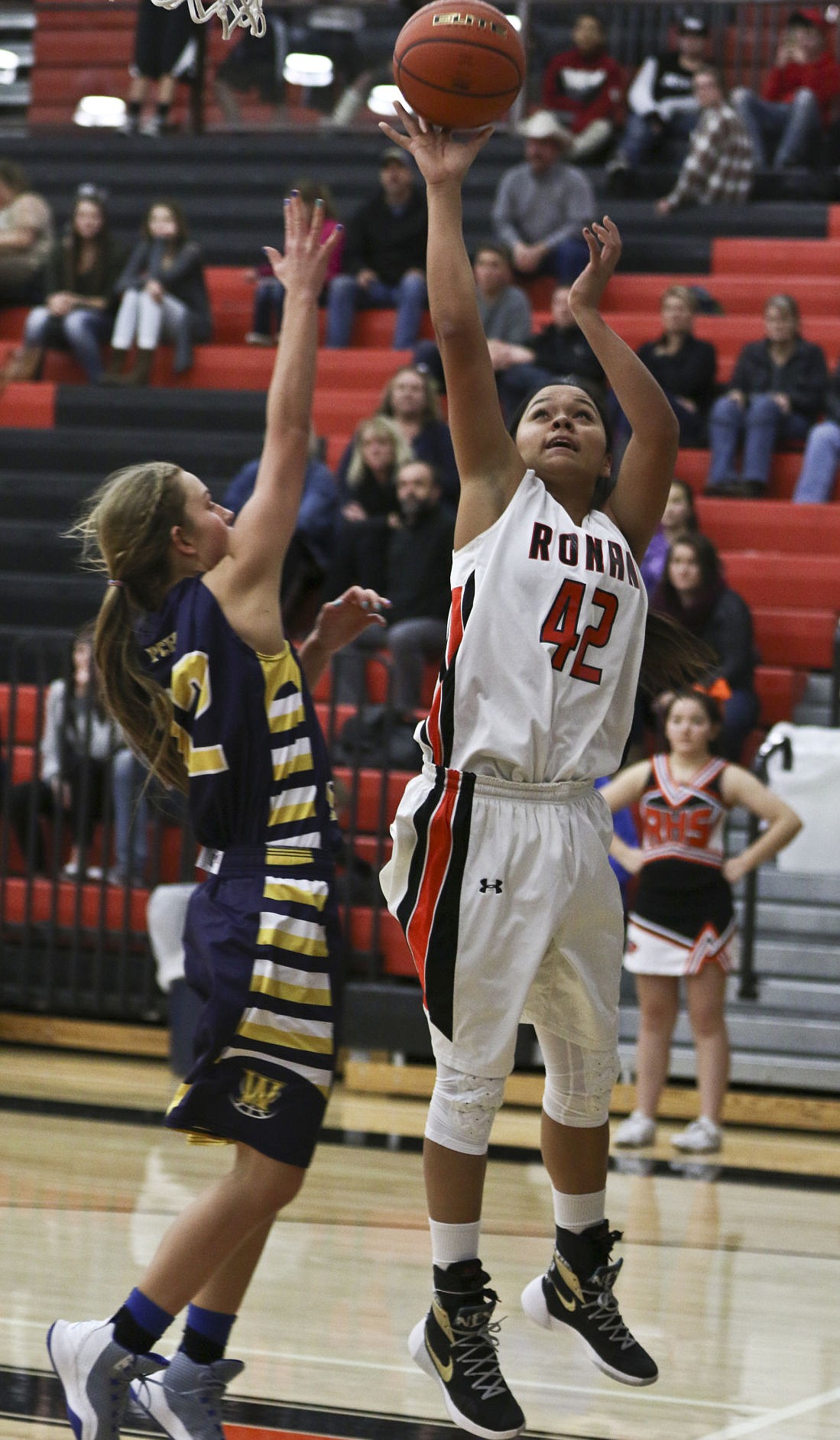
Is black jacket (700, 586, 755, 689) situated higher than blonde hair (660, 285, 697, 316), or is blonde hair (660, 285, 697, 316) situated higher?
blonde hair (660, 285, 697, 316)

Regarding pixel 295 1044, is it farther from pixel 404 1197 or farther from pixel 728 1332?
pixel 404 1197

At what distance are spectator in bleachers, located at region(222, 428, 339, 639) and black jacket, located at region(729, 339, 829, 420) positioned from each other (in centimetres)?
223

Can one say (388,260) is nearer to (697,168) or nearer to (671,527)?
(697,168)

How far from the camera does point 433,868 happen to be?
350 centimetres

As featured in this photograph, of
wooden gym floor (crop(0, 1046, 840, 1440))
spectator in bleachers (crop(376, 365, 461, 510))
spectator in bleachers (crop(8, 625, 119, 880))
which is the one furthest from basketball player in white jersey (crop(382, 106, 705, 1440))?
spectator in bleachers (crop(376, 365, 461, 510))

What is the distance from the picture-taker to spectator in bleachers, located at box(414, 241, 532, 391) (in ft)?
33.7

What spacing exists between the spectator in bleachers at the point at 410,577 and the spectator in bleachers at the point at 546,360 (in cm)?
106

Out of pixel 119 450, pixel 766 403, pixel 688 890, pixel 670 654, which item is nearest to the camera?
pixel 670 654

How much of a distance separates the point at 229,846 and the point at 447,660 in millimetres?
556

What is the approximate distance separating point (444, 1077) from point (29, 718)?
6.17 m

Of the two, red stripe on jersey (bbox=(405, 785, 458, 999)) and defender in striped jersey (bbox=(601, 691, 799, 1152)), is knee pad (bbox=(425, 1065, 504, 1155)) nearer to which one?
red stripe on jersey (bbox=(405, 785, 458, 999))

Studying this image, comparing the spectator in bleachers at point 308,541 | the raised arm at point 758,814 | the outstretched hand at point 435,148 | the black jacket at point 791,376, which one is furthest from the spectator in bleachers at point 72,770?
the outstretched hand at point 435,148

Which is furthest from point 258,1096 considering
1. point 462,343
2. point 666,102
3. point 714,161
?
point 666,102

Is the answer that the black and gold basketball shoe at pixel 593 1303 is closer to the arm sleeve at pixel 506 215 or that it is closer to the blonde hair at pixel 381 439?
the blonde hair at pixel 381 439
